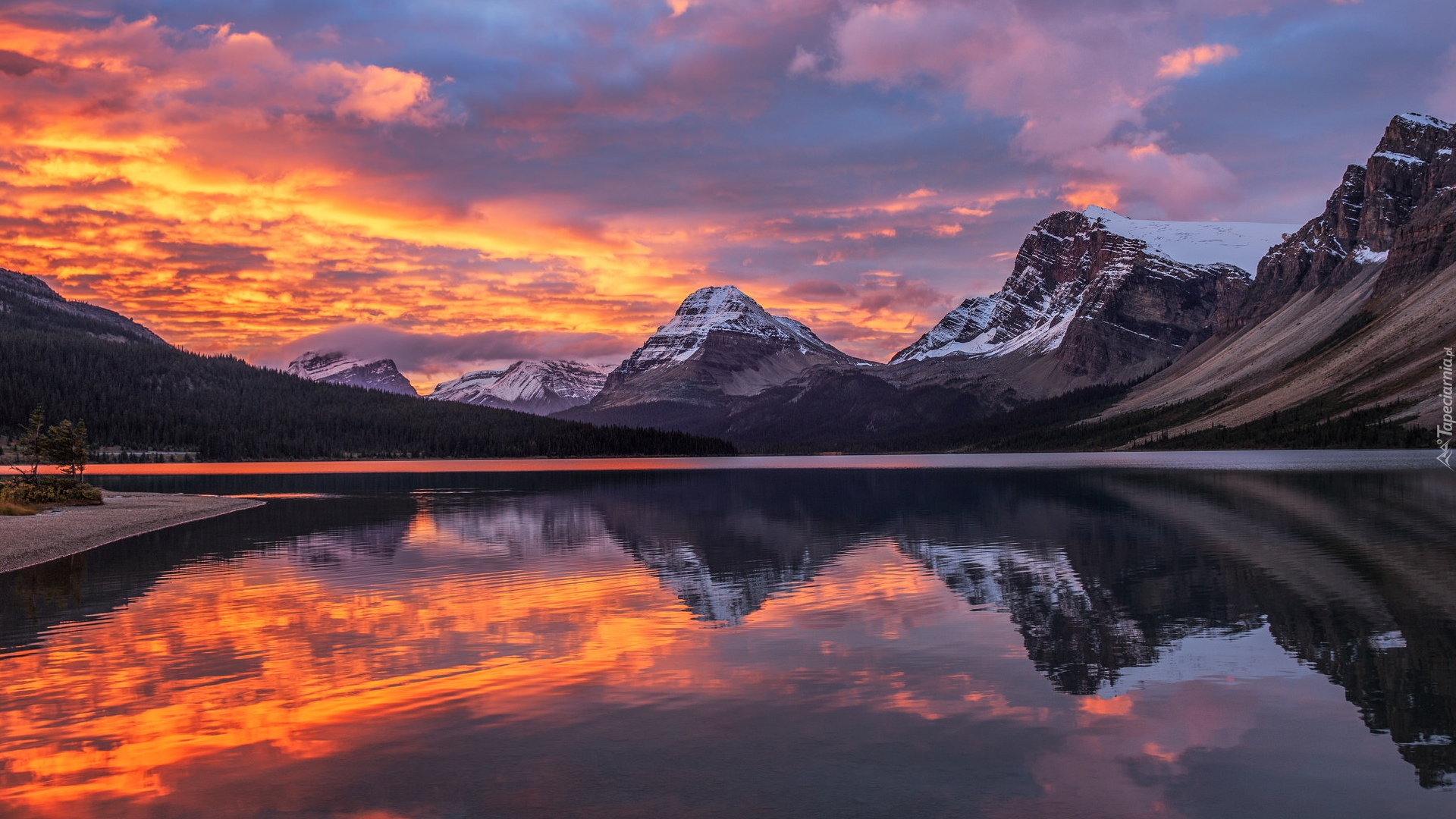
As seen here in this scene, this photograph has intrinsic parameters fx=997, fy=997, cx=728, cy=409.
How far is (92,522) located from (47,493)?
64.7 ft

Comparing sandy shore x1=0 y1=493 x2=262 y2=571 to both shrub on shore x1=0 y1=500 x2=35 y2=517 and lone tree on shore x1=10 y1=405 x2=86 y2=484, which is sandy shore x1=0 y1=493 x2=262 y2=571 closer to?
shrub on shore x1=0 y1=500 x2=35 y2=517

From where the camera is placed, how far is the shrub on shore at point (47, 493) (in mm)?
77000

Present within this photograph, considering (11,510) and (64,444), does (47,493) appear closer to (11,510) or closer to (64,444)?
(11,510)

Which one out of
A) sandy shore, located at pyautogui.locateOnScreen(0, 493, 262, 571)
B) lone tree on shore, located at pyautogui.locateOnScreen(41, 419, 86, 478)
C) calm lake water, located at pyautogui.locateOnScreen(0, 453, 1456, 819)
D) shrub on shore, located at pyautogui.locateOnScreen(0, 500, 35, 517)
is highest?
lone tree on shore, located at pyautogui.locateOnScreen(41, 419, 86, 478)

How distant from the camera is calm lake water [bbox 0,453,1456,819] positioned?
1778 centimetres

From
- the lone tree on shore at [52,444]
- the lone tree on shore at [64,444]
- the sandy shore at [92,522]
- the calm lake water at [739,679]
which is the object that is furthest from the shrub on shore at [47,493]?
the calm lake water at [739,679]

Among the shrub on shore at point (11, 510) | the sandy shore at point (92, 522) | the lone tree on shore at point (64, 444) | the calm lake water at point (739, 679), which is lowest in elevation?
the calm lake water at point (739, 679)

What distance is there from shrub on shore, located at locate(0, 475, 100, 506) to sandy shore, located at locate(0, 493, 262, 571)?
1.65 metres

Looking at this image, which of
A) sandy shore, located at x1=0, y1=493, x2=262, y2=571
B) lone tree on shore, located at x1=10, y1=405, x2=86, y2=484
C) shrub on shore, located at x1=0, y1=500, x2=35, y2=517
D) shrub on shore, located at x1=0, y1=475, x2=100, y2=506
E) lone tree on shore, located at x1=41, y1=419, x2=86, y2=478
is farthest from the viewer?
lone tree on shore, located at x1=41, y1=419, x2=86, y2=478

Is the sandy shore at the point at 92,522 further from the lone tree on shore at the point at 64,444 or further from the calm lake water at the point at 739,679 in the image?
the lone tree on shore at the point at 64,444

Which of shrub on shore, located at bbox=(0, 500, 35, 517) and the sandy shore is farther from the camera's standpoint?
shrub on shore, located at bbox=(0, 500, 35, 517)

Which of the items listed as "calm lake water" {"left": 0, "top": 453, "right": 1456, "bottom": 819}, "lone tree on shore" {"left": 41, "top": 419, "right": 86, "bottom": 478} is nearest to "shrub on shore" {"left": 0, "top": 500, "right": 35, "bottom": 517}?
"calm lake water" {"left": 0, "top": 453, "right": 1456, "bottom": 819}

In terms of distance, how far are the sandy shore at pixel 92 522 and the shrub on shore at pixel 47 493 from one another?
5.42 feet

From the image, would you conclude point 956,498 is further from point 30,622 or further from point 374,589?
point 30,622
